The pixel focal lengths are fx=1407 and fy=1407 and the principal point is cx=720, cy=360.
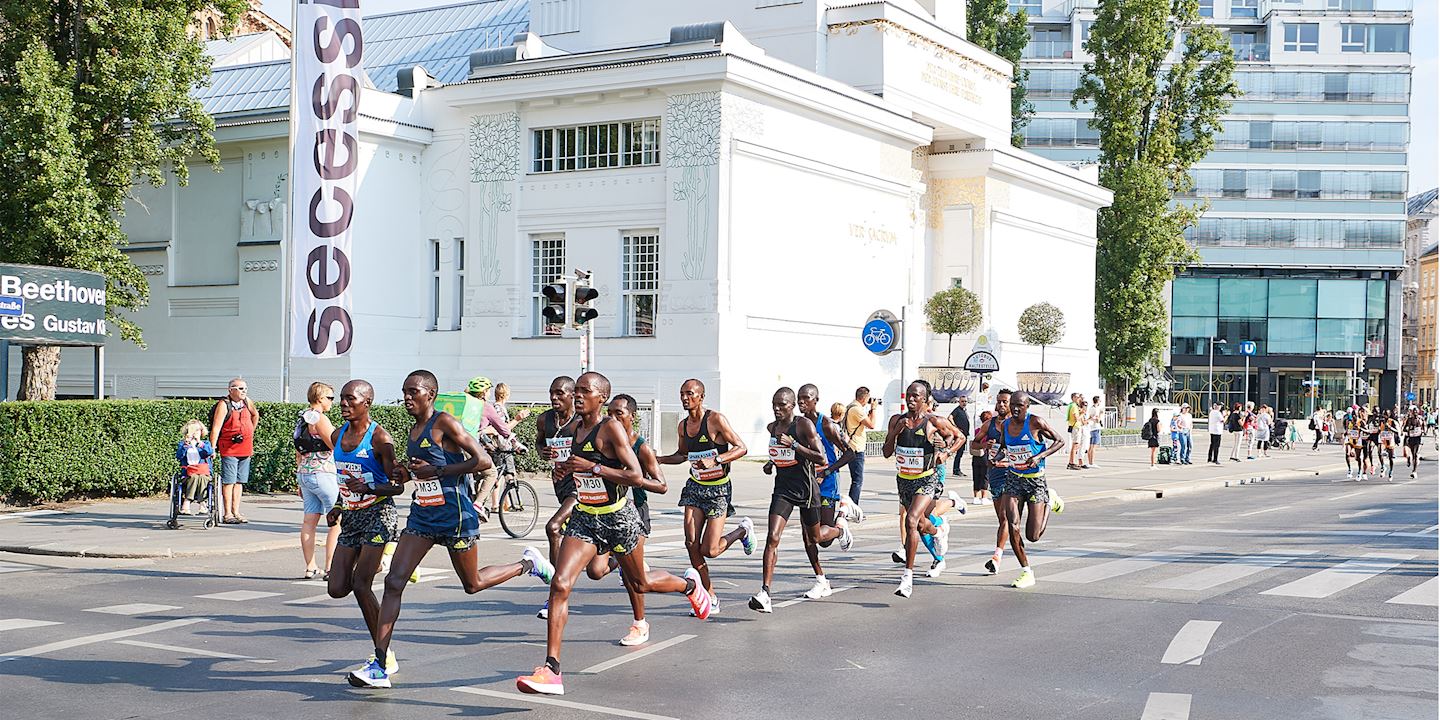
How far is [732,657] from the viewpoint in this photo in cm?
945

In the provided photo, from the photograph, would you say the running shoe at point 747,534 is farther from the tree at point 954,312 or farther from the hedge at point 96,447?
the tree at point 954,312

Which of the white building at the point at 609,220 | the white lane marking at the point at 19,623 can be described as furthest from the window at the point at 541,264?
the white lane marking at the point at 19,623

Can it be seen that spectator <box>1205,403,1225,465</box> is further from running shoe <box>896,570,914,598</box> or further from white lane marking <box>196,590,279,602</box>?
white lane marking <box>196,590,279,602</box>

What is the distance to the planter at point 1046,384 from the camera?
A: 4375cm

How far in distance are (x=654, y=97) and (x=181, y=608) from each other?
2426cm

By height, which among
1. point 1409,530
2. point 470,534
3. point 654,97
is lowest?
point 1409,530

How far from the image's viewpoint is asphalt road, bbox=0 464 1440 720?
8039 millimetres

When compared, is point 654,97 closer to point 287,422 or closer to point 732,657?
point 287,422

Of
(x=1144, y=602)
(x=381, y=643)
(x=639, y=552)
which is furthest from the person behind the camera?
(x=1144, y=602)

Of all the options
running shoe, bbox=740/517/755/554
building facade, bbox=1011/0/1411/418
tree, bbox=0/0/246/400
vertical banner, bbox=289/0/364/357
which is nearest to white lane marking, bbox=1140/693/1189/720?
running shoe, bbox=740/517/755/554

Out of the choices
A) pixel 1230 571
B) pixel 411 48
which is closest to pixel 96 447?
pixel 1230 571

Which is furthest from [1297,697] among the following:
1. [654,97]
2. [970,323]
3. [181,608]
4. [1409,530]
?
[970,323]

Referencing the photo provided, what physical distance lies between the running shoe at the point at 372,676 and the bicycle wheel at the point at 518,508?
8722 millimetres

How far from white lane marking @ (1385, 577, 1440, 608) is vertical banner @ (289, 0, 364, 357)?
1755cm
